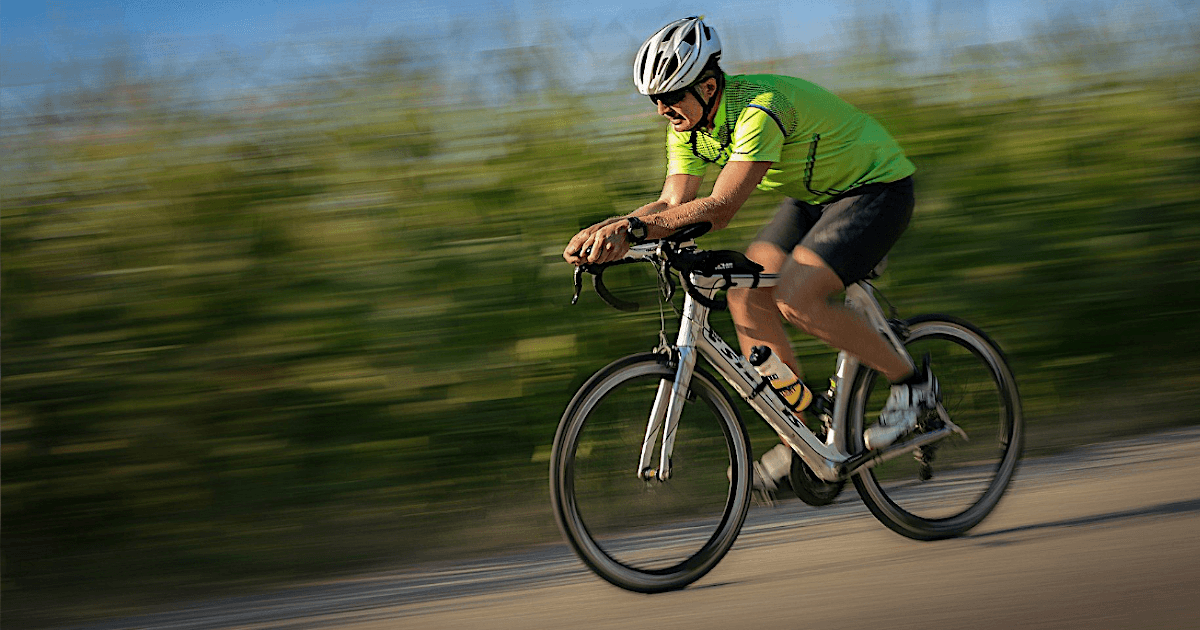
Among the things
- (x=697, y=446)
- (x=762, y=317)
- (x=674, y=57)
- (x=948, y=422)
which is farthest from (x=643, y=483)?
(x=674, y=57)

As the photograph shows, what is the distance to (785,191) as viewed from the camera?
458cm

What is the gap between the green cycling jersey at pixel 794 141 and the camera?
4051 millimetres

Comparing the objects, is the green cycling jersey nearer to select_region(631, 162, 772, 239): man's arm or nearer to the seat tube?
select_region(631, 162, 772, 239): man's arm

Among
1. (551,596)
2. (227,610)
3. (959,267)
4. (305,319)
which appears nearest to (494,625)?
(551,596)

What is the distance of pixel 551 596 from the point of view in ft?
14.1

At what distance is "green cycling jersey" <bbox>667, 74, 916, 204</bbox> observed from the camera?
13.3ft

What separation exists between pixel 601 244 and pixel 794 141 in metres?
0.89

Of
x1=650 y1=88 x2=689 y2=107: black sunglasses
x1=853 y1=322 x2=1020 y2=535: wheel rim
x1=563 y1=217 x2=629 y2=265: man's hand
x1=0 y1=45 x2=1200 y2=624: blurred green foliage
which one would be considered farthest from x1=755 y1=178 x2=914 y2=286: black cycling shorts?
x1=0 y1=45 x2=1200 y2=624: blurred green foliage

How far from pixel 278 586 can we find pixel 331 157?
1.85 m

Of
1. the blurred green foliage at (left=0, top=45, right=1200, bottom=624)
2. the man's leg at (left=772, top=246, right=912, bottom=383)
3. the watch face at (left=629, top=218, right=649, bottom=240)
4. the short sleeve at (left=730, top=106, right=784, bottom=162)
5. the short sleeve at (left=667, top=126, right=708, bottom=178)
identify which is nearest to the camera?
the watch face at (left=629, top=218, right=649, bottom=240)

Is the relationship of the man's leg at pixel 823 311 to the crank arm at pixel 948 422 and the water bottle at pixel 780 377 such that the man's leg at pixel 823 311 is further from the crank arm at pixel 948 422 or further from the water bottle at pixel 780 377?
the crank arm at pixel 948 422

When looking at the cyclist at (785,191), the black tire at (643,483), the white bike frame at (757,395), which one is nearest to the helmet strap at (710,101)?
the cyclist at (785,191)

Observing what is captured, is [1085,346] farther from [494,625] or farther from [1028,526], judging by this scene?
[494,625]

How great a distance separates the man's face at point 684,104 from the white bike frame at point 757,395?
51 centimetres
